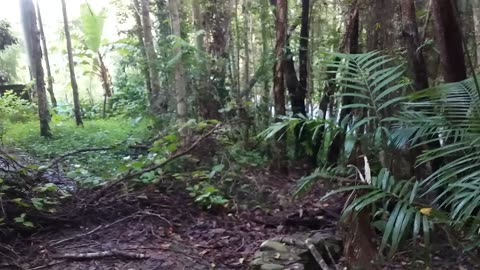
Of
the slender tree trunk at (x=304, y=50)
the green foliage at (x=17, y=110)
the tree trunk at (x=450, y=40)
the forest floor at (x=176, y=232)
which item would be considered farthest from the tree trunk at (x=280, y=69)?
the green foliage at (x=17, y=110)

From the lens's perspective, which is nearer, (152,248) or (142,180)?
(152,248)

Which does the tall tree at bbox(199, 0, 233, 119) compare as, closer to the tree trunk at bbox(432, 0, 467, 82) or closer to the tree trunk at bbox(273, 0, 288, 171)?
the tree trunk at bbox(273, 0, 288, 171)

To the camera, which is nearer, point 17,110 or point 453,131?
point 453,131

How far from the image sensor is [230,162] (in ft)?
19.1

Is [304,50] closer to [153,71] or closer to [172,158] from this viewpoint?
[172,158]

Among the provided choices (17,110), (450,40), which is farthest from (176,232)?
(17,110)

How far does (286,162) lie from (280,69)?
1.25 m

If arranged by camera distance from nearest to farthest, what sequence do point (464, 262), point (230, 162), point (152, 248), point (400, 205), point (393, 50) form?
point (400, 205), point (464, 262), point (152, 248), point (393, 50), point (230, 162)

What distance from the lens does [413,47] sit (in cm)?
444

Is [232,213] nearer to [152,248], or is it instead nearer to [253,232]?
[253,232]

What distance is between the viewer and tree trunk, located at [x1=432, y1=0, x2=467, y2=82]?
3.64m

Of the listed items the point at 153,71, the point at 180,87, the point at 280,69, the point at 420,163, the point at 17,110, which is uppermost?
the point at 153,71

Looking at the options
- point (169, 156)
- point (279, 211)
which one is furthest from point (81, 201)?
point (279, 211)

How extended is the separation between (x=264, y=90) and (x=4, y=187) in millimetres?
4555
